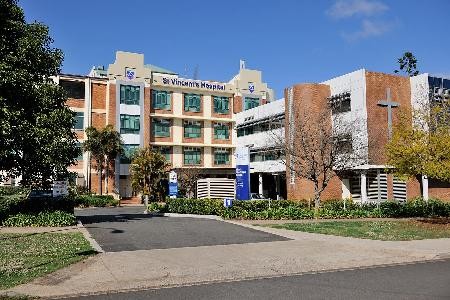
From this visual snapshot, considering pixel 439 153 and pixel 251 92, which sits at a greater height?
pixel 251 92

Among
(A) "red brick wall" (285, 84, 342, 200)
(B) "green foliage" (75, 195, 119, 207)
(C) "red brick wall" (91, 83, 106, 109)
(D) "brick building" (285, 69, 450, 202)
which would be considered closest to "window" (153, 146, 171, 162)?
(C) "red brick wall" (91, 83, 106, 109)

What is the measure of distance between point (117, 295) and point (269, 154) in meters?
38.2

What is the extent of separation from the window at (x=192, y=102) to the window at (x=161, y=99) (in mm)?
2164

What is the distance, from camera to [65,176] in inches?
912

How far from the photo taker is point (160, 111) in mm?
55031

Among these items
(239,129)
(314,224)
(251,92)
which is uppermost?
(251,92)

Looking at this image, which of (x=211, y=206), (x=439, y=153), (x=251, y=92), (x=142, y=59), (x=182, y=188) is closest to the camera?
(x=439, y=153)

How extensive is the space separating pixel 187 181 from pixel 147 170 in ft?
17.3

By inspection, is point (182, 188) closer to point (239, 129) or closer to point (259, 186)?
point (259, 186)

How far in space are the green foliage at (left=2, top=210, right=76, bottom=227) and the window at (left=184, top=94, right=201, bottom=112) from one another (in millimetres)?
35791

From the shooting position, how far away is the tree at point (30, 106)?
19.6m

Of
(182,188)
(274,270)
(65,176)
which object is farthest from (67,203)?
(182,188)

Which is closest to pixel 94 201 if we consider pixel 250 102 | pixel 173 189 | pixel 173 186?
pixel 173 186

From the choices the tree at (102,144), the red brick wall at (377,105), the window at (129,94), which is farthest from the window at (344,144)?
the window at (129,94)
